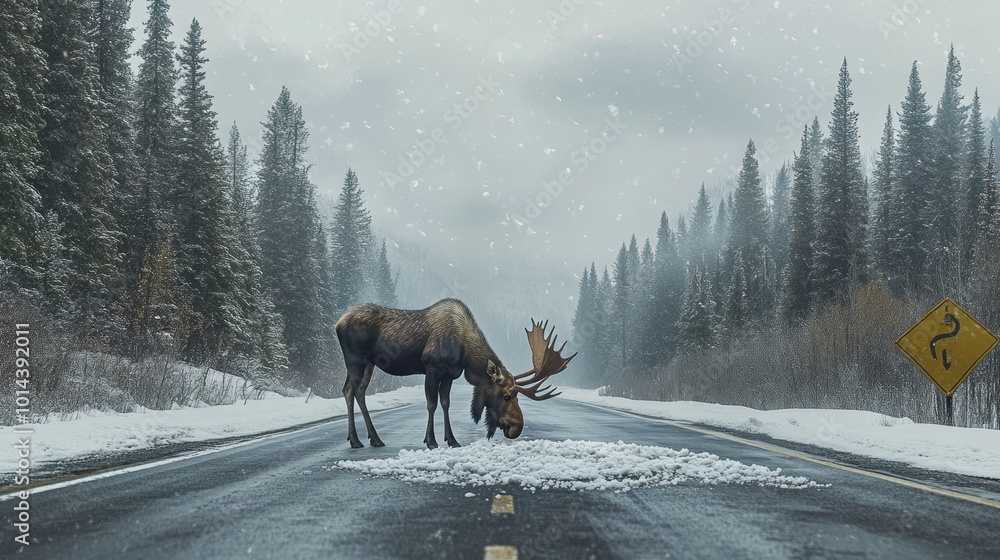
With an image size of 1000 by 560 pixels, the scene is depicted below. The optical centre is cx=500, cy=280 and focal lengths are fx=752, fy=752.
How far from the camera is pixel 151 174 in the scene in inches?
1278

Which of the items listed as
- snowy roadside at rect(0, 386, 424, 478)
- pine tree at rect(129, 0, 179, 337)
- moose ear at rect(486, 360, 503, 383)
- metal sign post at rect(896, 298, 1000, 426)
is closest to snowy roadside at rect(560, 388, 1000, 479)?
metal sign post at rect(896, 298, 1000, 426)

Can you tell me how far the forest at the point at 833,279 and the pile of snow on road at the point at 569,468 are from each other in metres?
8.72

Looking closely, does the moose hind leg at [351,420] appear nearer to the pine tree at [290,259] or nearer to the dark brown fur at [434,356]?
the dark brown fur at [434,356]

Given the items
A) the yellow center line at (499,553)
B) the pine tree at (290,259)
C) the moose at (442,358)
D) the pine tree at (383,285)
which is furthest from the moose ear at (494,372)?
the pine tree at (383,285)

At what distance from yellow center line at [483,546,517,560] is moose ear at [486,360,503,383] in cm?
567

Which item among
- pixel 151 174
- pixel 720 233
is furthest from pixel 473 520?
pixel 720 233

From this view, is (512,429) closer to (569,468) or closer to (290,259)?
(569,468)

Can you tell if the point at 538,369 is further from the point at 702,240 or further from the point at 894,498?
the point at 702,240

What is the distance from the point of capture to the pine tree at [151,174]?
30344 millimetres

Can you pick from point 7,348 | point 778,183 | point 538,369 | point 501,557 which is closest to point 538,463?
point 538,369

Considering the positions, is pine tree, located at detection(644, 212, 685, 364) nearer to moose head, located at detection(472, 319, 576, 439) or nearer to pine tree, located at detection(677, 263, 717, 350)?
pine tree, located at detection(677, 263, 717, 350)

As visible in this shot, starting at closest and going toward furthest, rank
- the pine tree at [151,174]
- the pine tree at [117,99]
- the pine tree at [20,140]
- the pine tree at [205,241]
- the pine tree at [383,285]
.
→ the pine tree at [20,140], the pine tree at [117,99], the pine tree at [151,174], the pine tree at [205,241], the pine tree at [383,285]

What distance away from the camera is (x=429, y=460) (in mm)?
7805

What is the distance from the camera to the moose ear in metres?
9.55
